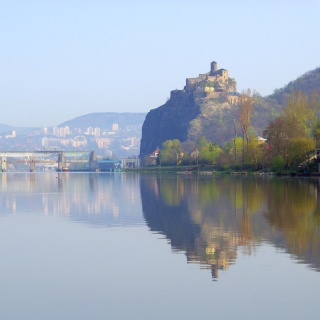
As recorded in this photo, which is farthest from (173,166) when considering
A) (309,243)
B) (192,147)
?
(309,243)

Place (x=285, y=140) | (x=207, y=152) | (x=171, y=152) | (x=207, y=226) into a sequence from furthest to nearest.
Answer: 1. (x=171, y=152)
2. (x=207, y=152)
3. (x=285, y=140)
4. (x=207, y=226)

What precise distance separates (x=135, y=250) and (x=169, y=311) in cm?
702

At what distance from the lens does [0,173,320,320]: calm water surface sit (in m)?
11.5

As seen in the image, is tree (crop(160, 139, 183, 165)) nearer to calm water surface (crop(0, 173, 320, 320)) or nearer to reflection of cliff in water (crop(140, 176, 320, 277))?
reflection of cliff in water (crop(140, 176, 320, 277))

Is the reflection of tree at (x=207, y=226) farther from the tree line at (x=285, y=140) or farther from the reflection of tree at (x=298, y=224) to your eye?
the tree line at (x=285, y=140)

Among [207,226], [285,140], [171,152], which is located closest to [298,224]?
[207,226]

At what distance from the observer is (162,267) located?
15352mm

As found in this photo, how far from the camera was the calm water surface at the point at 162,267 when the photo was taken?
11523 mm

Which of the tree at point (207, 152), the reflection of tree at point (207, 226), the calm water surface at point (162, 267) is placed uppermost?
the tree at point (207, 152)

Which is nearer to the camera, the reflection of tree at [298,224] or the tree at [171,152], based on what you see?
the reflection of tree at [298,224]

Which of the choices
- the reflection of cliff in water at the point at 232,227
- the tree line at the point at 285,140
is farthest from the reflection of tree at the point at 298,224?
the tree line at the point at 285,140

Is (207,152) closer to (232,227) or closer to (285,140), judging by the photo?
(285,140)

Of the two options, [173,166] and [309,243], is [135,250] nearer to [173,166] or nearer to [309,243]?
[309,243]

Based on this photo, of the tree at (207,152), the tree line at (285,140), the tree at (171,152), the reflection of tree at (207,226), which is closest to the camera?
the reflection of tree at (207,226)
